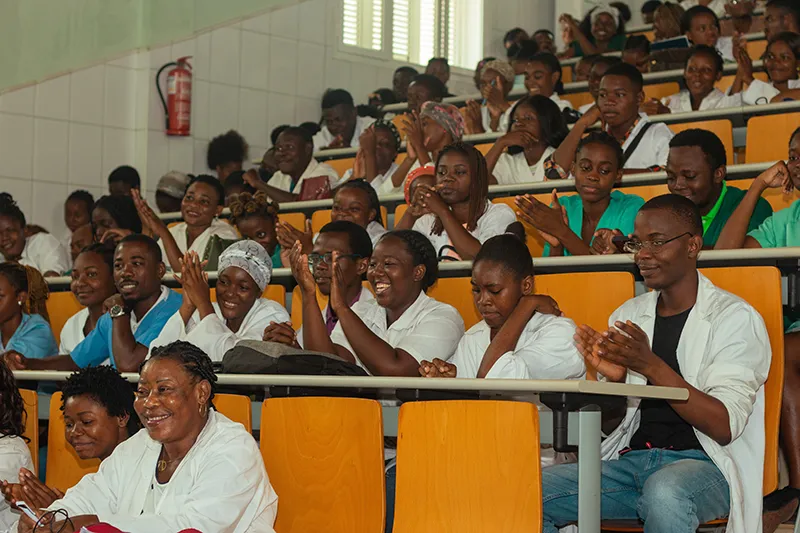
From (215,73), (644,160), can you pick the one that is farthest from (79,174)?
(644,160)

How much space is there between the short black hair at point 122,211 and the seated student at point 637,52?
3.61 metres

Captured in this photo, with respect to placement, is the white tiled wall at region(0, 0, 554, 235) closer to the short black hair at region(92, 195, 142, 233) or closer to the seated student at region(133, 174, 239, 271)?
the short black hair at region(92, 195, 142, 233)

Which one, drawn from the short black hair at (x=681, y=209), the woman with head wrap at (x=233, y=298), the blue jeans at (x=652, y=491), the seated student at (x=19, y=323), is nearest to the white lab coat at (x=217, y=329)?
the woman with head wrap at (x=233, y=298)

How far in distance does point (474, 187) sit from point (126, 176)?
3350 mm

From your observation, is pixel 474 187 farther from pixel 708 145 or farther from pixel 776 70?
pixel 776 70


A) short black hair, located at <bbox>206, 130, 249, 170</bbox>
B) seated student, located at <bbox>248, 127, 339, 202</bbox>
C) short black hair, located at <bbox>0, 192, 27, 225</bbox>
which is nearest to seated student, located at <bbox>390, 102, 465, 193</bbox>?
seated student, located at <bbox>248, 127, 339, 202</bbox>

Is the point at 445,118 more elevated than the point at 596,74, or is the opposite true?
the point at 596,74

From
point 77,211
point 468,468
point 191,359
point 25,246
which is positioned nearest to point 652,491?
point 468,468

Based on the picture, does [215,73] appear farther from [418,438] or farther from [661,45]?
[418,438]

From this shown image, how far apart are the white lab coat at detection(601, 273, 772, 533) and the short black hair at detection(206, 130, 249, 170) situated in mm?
5183

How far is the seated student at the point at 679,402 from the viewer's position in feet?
9.12

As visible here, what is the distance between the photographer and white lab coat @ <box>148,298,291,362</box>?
12.9ft

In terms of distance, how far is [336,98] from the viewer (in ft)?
26.9

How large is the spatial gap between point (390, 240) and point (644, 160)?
6.13ft
